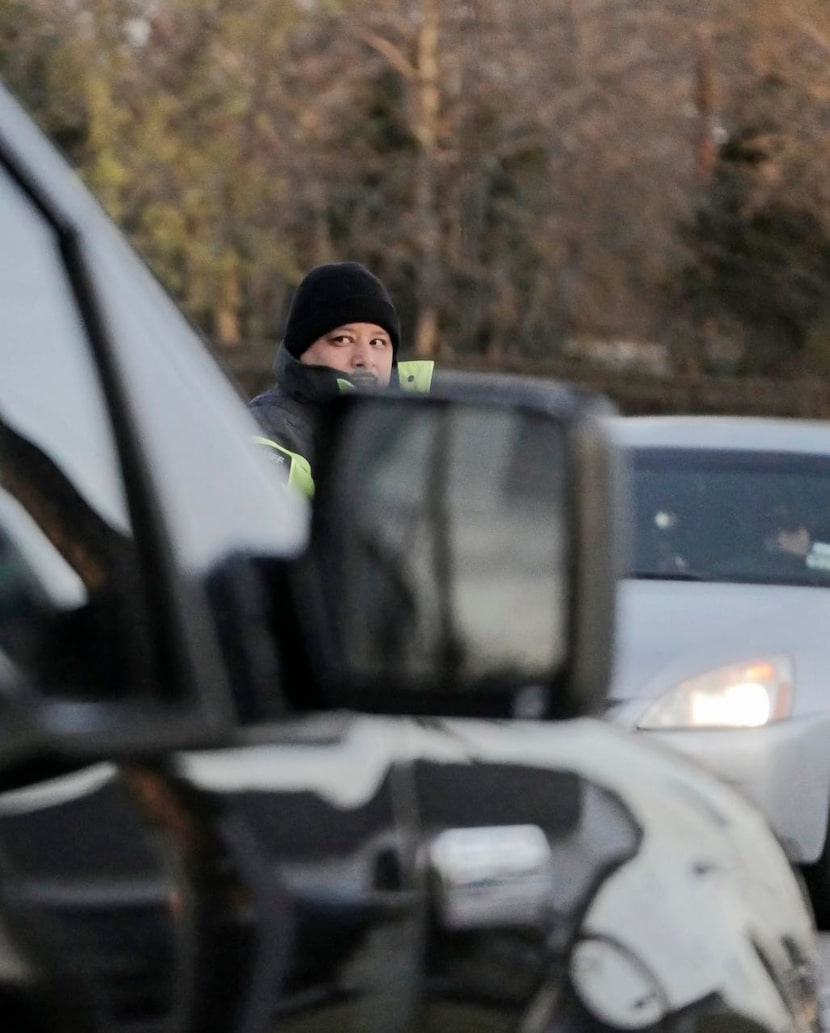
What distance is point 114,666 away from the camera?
A: 5.33ft

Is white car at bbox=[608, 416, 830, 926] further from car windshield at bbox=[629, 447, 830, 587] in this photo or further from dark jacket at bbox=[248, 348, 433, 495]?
dark jacket at bbox=[248, 348, 433, 495]

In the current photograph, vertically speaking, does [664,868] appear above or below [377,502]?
below

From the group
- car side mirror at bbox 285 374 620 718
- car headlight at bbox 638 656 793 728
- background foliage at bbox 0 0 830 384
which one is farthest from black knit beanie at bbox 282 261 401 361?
background foliage at bbox 0 0 830 384

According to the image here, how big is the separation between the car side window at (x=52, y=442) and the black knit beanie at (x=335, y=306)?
9.33 feet

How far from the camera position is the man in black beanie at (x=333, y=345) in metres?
4.47

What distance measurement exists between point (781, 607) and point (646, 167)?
27841mm

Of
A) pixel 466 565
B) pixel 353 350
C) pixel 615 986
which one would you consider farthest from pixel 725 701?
pixel 466 565

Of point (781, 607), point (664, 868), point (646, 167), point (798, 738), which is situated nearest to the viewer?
point (664, 868)

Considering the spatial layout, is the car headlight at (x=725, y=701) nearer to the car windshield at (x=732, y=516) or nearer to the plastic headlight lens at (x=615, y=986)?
the car windshield at (x=732, y=516)

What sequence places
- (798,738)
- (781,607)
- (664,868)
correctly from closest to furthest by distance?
(664,868) < (798,738) < (781,607)

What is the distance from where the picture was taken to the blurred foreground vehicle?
1565 mm

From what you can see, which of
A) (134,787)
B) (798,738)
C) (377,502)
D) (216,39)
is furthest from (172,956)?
(216,39)

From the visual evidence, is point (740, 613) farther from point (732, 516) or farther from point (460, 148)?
point (460, 148)

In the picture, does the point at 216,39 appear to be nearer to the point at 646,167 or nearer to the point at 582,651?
the point at 646,167
